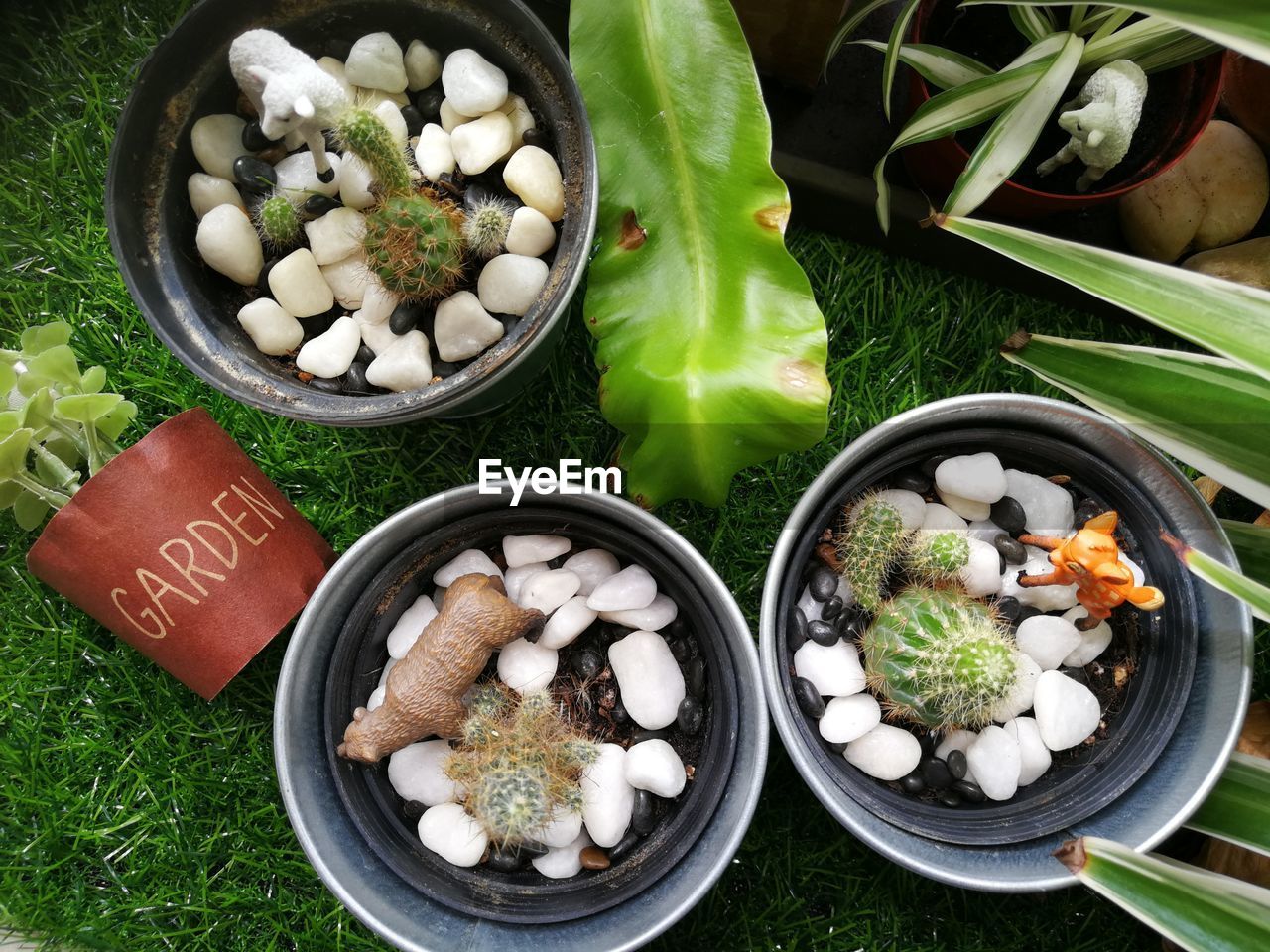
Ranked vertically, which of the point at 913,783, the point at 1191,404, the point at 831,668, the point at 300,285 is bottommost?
the point at 913,783

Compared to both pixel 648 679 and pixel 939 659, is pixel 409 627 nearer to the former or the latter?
pixel 648 679

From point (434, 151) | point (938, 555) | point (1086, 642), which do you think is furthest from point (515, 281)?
point (1086, 642)

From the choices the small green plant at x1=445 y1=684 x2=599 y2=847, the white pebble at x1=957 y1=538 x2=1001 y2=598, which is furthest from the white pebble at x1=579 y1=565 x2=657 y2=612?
the white pebble at x1=957 y1=538 x2=1001 y2=598

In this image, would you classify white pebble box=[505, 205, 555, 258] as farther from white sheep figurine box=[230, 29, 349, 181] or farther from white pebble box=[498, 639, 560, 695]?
white pebble box=[498, 639, 560, 695]

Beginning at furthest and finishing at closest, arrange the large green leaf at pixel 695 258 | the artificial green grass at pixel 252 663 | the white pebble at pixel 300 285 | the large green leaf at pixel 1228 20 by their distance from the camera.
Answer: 1. the artificial green grass at pixel 252 663
2. the white pebble at pixel 300 285
3. the large green leaf at pixel 695 258
4. the large green leaf at pixel 1228 20

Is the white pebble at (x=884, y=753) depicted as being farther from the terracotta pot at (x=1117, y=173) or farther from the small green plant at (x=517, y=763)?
the terracotta pot at (x=1117, y=173)

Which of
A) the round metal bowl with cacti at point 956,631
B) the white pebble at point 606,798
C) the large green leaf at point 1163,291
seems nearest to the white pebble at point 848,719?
the round metal bowl with cacti at point 956,631
